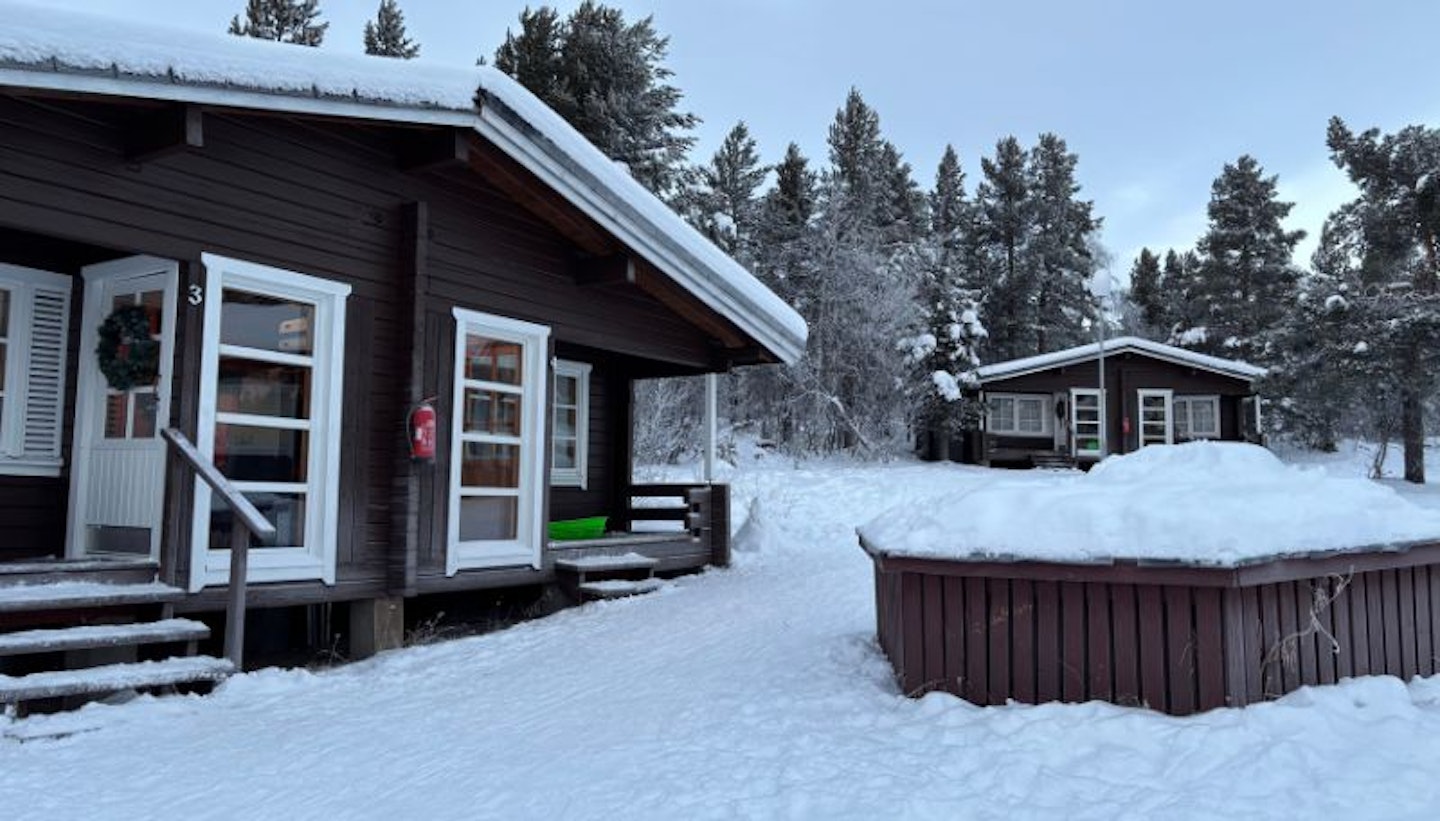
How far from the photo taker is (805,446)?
24016 mm

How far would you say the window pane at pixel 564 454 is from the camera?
11008mm

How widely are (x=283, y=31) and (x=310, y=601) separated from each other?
25.7 m

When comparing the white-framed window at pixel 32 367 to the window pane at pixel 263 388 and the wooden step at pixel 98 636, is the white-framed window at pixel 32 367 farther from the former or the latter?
the wooden step at pixel 98 636

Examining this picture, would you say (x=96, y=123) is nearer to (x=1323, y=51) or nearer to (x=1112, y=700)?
(x=1112, y=700)

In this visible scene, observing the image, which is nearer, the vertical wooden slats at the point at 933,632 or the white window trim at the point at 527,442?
the vertical wooden slats at the point at 933,632

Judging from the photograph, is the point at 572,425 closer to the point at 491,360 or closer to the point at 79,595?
the point at 491,360

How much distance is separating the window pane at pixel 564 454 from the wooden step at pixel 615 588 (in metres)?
2.54

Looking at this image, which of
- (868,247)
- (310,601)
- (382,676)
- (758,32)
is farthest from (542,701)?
(868,247)

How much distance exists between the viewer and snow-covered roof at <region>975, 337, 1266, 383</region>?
83.8ft

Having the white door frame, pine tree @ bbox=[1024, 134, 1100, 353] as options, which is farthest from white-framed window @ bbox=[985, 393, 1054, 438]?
pine tree @ bbox=[1024, 134, 1100, 353]

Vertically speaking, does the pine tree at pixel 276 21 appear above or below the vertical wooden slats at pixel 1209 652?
above

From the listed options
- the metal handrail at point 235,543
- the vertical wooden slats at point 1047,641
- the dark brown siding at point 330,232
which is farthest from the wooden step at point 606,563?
the vertical wooden slats at point 1047,641

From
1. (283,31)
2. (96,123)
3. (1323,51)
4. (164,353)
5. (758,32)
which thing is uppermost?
(283,31)

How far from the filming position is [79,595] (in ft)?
16.3
